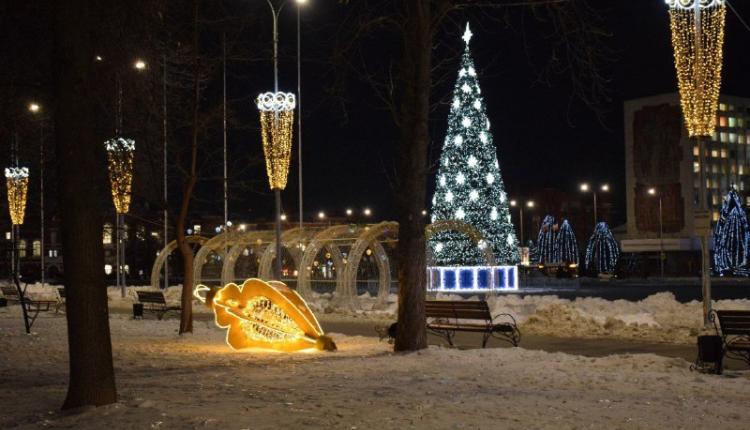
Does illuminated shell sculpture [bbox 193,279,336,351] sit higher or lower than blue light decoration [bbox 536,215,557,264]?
lower

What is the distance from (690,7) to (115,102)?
495 inches

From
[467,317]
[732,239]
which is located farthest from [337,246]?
[732,239]

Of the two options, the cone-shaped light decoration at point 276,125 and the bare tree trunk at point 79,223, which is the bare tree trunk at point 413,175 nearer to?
the bare tree trunk at point 79,223

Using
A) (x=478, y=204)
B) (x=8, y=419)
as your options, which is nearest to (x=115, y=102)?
(x=8, y=419)

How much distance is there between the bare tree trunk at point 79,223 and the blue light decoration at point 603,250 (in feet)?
262

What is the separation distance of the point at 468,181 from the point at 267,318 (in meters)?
32.4

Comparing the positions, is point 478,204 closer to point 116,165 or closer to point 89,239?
point 116,165

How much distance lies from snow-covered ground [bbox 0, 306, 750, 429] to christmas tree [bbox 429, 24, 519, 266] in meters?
32.1

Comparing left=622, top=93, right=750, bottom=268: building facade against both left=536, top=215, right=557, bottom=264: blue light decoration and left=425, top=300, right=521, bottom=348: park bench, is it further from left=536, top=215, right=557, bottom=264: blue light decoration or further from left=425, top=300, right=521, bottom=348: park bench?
left=425, top=300, right=521, bottom=348: park bench

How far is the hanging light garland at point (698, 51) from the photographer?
62.8 feet

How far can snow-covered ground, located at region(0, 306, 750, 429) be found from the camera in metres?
8.73

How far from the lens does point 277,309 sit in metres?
17.0

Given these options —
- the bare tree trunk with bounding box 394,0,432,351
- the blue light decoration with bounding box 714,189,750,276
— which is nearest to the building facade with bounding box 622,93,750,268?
the blue light decoration with bounding box 714,189,750,276

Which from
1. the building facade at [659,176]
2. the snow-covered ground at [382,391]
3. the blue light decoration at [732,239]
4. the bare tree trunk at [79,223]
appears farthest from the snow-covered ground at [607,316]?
the building facade at [659,176]
